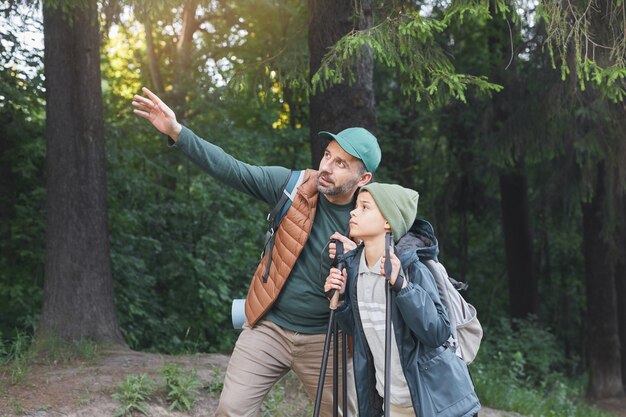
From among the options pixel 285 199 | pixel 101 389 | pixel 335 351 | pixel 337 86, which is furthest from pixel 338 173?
pixel 337 86

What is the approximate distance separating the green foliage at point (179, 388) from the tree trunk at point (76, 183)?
1818 mm

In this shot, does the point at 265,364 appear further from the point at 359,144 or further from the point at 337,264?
the point at 359,144

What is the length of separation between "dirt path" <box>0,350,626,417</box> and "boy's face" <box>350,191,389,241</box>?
11.4 feet

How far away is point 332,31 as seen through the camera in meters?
8.30

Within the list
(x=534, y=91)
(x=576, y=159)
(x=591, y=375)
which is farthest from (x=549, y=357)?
(x=534, y=91)

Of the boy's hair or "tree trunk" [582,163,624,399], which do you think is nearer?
the boy's hair

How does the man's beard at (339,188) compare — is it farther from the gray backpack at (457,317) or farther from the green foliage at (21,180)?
the green foliage at (21,180)

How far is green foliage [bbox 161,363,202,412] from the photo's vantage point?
7330 millimetres

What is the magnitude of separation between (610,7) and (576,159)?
6.28 metres

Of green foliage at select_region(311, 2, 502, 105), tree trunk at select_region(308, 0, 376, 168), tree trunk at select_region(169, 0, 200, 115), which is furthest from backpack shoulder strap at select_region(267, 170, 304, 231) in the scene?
tree trunk at select_region(169, 0, 200, 115)

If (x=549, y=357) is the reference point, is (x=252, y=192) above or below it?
above

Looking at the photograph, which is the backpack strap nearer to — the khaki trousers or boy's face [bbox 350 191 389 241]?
the khaki trousers

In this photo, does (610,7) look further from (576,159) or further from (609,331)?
(609,331)

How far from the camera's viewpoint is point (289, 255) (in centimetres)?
493
